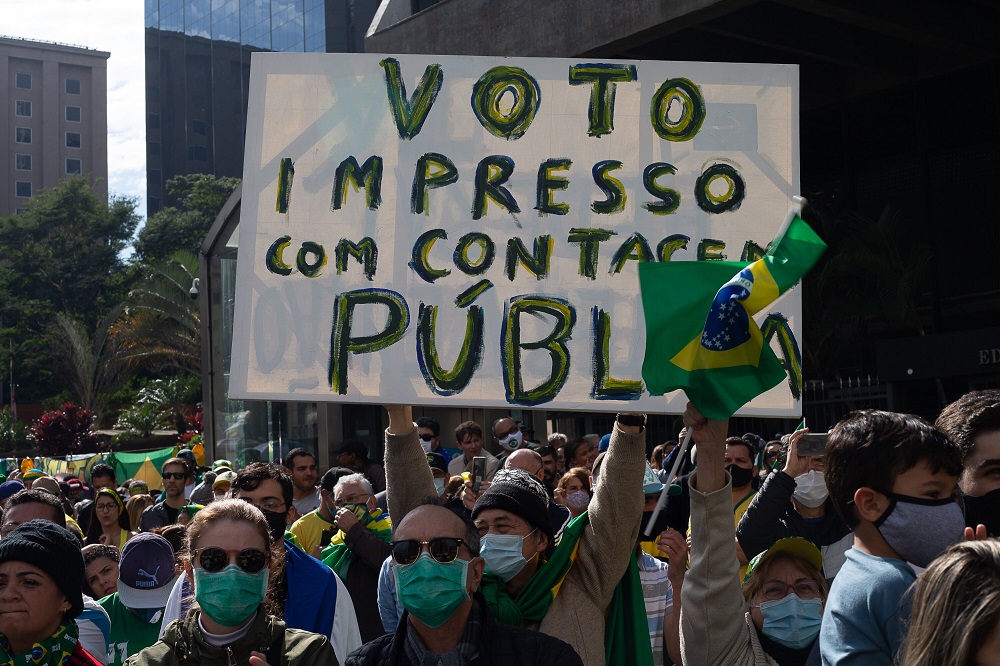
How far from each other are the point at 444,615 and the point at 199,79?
7802 cm

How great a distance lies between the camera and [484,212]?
194 inches

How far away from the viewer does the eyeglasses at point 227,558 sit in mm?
3324

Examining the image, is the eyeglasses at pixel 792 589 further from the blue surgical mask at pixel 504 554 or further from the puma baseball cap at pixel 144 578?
the puma baseball cap at pixel 144 578

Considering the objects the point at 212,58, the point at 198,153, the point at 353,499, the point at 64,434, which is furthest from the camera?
the point at 198,153

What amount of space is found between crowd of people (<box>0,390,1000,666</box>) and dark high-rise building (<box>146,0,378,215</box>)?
6623 cm

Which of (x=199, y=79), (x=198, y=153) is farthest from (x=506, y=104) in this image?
(x=198, y=153)

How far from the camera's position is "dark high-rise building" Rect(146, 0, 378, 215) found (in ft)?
236

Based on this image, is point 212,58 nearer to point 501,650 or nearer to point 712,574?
point 501,650

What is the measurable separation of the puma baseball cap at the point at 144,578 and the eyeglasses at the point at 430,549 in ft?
6.61

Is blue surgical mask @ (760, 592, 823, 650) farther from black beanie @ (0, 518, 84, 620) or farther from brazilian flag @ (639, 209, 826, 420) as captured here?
black beanie @ (0, 518, 84, 620)

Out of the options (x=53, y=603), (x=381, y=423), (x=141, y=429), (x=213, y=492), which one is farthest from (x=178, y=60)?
(x=53, y=603)

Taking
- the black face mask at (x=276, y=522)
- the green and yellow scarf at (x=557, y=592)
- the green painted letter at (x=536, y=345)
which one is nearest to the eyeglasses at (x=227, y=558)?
the green and yellow scarf at (x=557, y=592)

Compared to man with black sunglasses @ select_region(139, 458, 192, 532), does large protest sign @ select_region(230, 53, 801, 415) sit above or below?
above

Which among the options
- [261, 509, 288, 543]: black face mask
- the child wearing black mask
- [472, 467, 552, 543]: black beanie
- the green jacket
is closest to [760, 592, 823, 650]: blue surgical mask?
[472, 467, 552, 543]: black beanie
